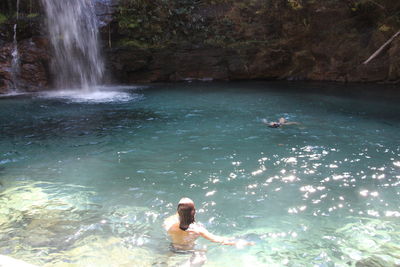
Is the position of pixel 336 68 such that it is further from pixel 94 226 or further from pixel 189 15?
pixel 94 226

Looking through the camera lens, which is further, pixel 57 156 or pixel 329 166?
pixel 57 156

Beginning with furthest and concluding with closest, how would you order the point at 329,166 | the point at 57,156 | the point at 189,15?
the point at 189,15 < the point at 57,156 < the point at 329,166

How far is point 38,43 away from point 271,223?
59.8 feet

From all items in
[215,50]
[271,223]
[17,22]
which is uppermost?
[17,22]

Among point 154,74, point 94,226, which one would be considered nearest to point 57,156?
point 94,226

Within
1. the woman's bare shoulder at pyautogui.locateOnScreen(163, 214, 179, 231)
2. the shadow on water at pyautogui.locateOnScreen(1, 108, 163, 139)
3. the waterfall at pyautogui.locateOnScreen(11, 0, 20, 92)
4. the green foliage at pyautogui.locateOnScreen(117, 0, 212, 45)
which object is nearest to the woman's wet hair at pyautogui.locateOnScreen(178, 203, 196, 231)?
the woman's bare shoulder at pyautogui.locateOnScreen(163, 214, 179, 231)

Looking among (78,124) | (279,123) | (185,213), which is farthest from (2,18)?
(185,213)

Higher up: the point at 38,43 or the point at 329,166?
the point at 38,43

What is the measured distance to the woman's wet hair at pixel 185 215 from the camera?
4.43 m

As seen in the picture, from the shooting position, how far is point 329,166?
24.1ft

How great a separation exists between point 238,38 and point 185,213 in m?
18.8

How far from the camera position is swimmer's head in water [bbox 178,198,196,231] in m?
4.43

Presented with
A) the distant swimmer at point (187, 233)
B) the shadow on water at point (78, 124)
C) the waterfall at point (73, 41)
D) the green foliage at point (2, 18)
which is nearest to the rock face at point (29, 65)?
the waterfall at point (73, 41)

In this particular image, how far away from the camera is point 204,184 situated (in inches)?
259
